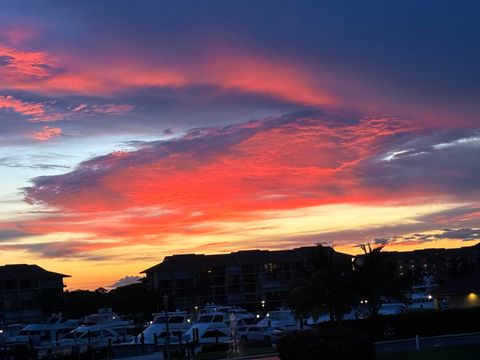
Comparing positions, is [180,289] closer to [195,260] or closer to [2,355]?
[195,260]

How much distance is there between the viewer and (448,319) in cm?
4422

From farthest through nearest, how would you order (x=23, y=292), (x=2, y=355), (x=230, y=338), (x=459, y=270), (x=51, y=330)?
1. (x=459, y=270)
2. (x=23, y=292)
3. (x=51, y=330)
4. (x=230, y=338)
5. (x=2, y=355)

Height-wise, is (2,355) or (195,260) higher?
(195,260)

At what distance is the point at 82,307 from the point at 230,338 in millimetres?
67587

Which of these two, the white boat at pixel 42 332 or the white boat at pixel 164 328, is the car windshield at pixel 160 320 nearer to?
the white boat at pixel 164 328

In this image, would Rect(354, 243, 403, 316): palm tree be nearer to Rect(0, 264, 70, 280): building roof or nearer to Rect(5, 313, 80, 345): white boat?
Rect(5, 313, 80, 345): white boat

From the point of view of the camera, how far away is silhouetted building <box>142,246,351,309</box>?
124812mm

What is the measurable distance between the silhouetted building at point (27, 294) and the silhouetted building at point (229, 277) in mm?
17962

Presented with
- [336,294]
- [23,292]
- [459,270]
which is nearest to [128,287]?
[23,292]

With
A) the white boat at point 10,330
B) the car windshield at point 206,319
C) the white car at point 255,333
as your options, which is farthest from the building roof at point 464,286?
the white boat at point 10,330

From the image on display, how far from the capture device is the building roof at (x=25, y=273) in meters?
111

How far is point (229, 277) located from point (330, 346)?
103416mm

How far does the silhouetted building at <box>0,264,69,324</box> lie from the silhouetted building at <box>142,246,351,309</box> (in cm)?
1796

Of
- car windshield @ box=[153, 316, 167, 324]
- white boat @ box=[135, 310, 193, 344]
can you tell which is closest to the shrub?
white boat @ box=[135, 310, 193, 344]
